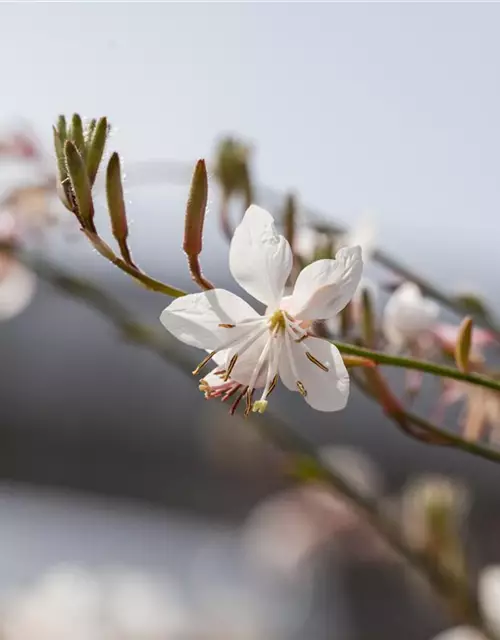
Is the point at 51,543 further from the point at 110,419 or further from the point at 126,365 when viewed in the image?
the point at 126,365

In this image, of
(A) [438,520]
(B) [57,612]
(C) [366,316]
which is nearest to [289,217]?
(C) [366,316]

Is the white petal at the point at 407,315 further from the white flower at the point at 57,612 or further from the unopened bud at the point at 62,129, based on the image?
the white flower at the point at 57,612

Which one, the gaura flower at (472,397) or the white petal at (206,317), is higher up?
the white petal at (206,317)

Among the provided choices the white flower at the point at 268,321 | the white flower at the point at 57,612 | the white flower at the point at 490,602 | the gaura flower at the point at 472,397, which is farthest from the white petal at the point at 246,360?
the white flower at the point at 57,612

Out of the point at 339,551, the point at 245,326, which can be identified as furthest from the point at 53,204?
the point at 339,551

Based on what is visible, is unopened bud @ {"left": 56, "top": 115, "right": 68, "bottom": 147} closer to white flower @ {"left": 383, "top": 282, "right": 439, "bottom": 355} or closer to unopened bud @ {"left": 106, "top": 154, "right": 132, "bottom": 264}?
unopened bud @ {"left": 106, "top": 154, "right": 132, "bottom": 264}

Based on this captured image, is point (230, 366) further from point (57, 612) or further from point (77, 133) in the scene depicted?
point (57, 612)

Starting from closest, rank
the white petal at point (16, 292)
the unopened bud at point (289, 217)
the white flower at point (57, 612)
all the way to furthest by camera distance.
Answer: the unopened bud at point (289, 217) < the white petal at point (16, 292) < the white flower at point (57, 612)

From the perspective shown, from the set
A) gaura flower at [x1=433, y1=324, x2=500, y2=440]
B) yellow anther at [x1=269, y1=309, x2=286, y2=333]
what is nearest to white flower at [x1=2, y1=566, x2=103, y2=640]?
gaura flower at [x1=433, y1=324, x2=500, y2=440]
